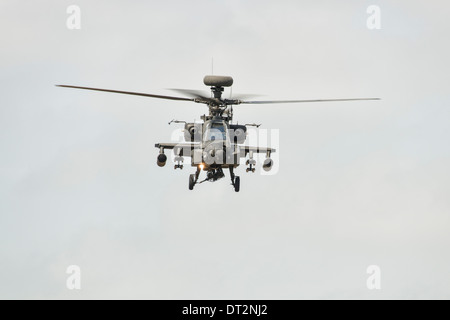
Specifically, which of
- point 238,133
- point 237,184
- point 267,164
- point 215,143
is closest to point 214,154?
point 215,143

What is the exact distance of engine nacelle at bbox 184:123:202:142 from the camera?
64.4 meters

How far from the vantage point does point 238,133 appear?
6419 centimetres

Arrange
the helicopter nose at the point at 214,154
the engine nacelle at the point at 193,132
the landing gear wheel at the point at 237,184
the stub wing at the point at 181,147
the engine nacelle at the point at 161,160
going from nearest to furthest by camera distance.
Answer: the helicopter nose at the point at 214,154
the engine nacelle at the point at 161,160
the stub wing at the point at 181,147
the engine nacelle at the point at 193,132
the landing gear wheel at the point at 237,184

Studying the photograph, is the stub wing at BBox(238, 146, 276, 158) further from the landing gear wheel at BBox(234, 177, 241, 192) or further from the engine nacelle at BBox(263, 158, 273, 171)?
the landing gear wheel at BBox(234, 177, 241, 192)

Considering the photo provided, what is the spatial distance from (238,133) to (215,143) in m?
3.16

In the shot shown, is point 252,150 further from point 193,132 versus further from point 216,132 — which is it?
point 193,132

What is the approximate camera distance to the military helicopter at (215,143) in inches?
2411

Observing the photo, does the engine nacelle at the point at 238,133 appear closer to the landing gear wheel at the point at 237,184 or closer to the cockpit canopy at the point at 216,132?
the cockpit canopy at the point at 216,132

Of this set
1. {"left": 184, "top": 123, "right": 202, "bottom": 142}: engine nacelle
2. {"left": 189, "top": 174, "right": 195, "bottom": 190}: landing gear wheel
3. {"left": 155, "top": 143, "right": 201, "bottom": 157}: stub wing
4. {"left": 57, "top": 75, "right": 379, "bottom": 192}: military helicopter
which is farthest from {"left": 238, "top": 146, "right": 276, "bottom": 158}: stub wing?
{"left": 189, "top": 174, "right": 195, "bottom": 190}: landing gear wheel

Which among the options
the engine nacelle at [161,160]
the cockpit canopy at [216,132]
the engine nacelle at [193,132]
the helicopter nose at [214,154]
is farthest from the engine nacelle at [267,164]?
the engine nacelle at [161,160]

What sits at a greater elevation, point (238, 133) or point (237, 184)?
point (238, 133)
